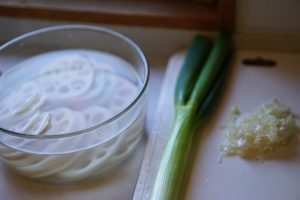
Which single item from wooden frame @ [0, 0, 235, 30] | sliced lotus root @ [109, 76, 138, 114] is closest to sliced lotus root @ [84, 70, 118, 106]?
sliced lotus root @ [109, 76, 138, 114]

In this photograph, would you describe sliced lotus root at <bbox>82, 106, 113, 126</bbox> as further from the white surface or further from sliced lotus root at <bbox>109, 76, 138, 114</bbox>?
the white surface

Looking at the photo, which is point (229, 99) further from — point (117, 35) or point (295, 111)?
point (117, 35)

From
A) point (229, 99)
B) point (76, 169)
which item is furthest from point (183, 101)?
point (76, 169)

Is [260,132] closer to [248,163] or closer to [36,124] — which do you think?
[248,163]

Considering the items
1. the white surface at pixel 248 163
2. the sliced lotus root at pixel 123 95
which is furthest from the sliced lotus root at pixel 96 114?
the white surface at pixel 248 163

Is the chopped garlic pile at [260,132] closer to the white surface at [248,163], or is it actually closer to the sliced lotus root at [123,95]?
the white surface at [248,163]

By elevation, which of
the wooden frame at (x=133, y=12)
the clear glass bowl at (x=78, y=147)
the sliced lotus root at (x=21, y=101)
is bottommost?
the clear glass bowl at (x=78, y=147)

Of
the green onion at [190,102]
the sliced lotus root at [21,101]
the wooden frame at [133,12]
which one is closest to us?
the green onion at [190,102]
